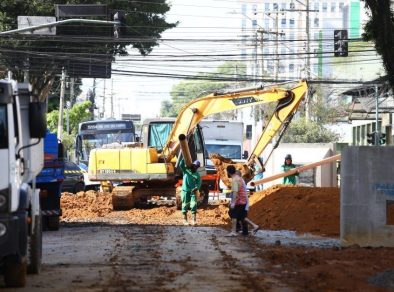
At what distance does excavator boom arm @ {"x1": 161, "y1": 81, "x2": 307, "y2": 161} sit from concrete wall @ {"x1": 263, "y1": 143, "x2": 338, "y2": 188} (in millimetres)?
11544

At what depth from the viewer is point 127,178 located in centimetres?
3447

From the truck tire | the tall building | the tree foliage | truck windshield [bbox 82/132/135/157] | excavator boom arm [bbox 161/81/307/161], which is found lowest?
the truck tire

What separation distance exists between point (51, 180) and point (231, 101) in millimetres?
10467

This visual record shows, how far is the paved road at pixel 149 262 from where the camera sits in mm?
13648

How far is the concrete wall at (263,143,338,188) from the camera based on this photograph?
47719 millimetres

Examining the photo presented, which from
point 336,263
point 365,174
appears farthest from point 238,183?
point 336,263

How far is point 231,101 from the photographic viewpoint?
33.5m

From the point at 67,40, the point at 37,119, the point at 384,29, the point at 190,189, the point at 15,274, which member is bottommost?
the point at 15,274

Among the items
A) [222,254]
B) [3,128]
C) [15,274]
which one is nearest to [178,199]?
[222,254]

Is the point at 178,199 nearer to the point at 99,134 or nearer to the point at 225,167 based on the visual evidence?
the point at 225,167

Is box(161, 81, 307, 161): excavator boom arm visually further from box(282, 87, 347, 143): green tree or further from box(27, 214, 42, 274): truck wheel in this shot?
box(282, 87, 347, 143): green tree

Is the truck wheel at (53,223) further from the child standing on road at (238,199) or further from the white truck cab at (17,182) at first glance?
the white truck cab at (17,182)

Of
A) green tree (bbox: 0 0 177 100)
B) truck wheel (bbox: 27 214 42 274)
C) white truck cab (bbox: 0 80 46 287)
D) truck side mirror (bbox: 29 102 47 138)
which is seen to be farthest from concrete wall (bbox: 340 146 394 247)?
green tree (bbox: 0 0 177 100)

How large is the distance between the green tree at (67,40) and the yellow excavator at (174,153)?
10.3 meters
